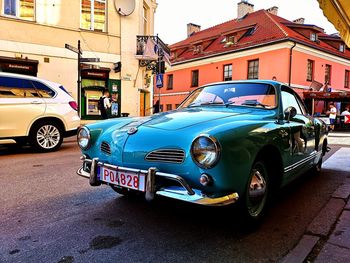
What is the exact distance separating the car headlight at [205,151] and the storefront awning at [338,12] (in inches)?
152

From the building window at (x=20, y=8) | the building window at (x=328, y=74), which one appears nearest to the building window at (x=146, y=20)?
the building window at (x=20, y=8)

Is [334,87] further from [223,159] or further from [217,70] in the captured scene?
[223,159]

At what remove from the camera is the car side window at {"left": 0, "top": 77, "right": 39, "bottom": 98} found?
A: 707 cm

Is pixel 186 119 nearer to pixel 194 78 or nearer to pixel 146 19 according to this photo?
pixel 146 19

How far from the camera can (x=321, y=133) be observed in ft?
18.0

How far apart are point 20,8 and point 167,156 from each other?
549 inches

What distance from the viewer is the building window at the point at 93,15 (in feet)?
50.8

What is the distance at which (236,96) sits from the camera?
412cm

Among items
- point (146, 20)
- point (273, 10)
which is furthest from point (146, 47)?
point (273, 10)

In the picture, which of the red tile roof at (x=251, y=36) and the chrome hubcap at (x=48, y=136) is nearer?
the chrome hubcap at (x=48, y=136)

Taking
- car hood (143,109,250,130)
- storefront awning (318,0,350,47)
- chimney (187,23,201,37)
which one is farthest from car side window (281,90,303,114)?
chimney (187,23,201,37)

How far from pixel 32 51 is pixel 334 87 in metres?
26.7

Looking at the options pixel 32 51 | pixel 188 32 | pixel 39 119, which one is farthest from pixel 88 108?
pixel 188 32

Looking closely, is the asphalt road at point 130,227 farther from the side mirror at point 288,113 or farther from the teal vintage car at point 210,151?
the side mirror at point 288,113
